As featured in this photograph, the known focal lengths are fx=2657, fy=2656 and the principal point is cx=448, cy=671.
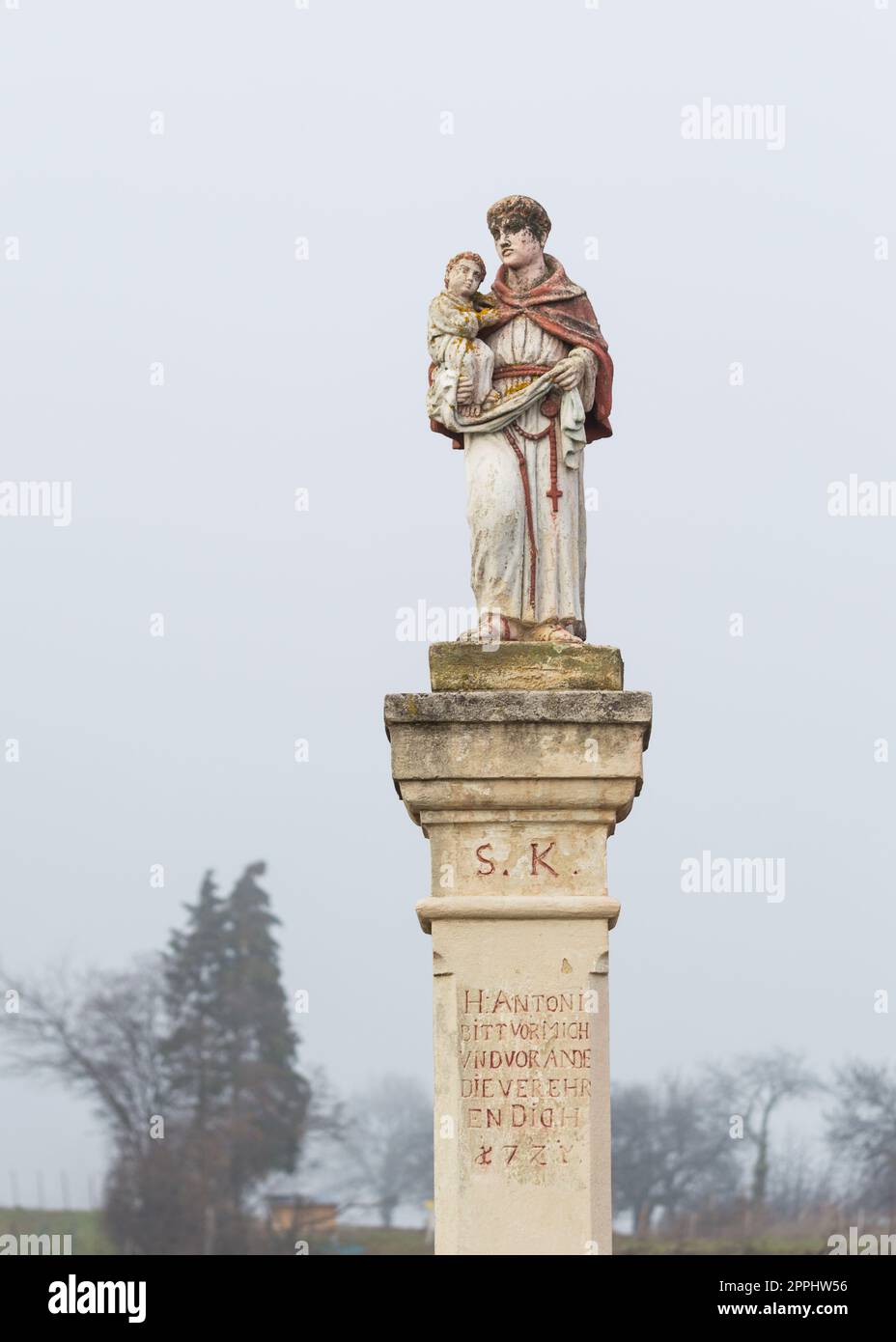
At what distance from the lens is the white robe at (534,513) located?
1630 centimetres

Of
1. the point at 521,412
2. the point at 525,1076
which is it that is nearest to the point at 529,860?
the point at 525,1076

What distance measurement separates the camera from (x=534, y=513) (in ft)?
53.8

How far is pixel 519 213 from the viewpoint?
16.7m

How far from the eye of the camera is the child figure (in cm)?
1645

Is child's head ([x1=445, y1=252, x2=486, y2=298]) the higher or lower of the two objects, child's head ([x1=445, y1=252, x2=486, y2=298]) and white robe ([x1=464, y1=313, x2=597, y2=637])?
the higher

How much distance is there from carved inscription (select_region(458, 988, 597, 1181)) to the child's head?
4345 mm

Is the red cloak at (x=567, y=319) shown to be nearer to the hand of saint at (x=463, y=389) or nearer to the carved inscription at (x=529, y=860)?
the hand of saint at (x=463, y=389)

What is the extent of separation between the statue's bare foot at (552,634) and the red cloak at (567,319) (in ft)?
4.38

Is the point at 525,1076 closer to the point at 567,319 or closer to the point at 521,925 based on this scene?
the point at 521,925

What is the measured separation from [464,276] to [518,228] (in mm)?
498

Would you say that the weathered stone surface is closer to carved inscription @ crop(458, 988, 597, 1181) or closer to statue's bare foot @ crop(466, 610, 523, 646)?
statue's bare foot @ crop(466, 610, 523, 646)

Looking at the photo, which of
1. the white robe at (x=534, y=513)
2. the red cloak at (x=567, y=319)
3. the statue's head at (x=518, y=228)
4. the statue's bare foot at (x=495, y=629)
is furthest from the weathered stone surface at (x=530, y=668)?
the statue's head at (x=518, y=228)

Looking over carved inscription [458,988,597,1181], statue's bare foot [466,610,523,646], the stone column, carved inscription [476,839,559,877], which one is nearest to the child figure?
statue's bare foot [466,610,523,646]

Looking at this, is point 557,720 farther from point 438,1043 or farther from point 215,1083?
point 215,1083
